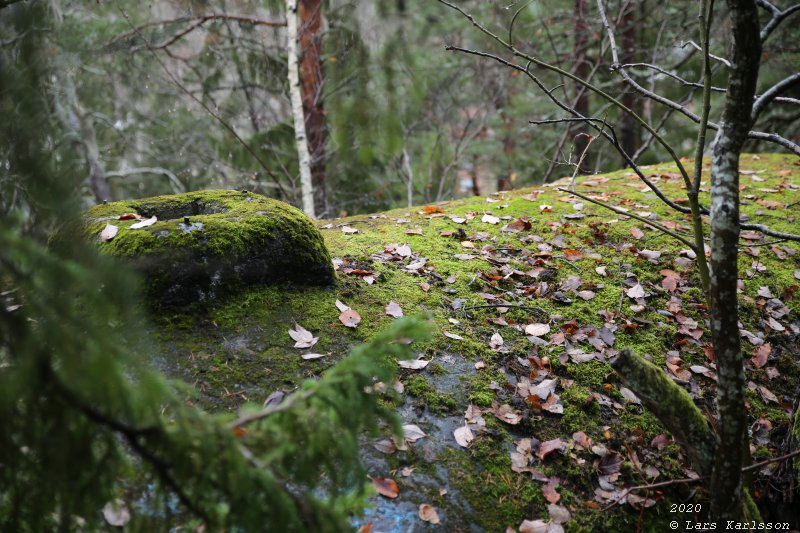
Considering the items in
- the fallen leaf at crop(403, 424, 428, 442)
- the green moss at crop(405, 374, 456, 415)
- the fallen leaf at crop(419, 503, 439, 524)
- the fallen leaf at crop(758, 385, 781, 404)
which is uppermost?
the green moss at crop(405, 374, 456, 415)

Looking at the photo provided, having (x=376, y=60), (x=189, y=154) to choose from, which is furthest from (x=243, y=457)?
(x=189, y=154)

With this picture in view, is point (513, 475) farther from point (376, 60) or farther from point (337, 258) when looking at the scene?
point (376, 60)

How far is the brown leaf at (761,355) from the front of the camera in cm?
306

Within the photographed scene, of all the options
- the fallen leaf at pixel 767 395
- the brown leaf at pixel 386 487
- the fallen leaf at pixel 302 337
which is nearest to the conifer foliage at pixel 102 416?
the brown leaf at pixel 386 487

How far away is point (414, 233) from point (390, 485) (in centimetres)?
262

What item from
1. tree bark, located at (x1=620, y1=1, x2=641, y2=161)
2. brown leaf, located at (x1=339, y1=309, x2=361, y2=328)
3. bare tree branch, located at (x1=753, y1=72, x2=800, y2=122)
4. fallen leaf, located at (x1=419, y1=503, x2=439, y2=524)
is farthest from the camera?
tree bark, located at (x1=620, y1=1, x2=641, y2=161)

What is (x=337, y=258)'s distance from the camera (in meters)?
3.73

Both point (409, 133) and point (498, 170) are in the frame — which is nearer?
point (409, 133)

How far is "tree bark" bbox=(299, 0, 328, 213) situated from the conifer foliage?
7132mm

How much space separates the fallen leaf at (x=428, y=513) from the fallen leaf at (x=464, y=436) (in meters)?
0.38

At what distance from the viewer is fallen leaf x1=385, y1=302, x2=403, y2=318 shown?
3105 millimetres

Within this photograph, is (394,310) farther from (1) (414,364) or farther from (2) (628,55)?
(2) (628,55)

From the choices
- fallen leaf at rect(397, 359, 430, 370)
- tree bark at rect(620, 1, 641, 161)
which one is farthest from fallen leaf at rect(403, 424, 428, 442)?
tree bark at rect(620, 1, 641, 161)

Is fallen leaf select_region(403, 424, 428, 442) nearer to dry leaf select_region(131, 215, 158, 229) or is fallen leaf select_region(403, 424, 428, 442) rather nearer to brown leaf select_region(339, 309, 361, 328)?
brown leaf select_region(339, 309, 361, 328)
